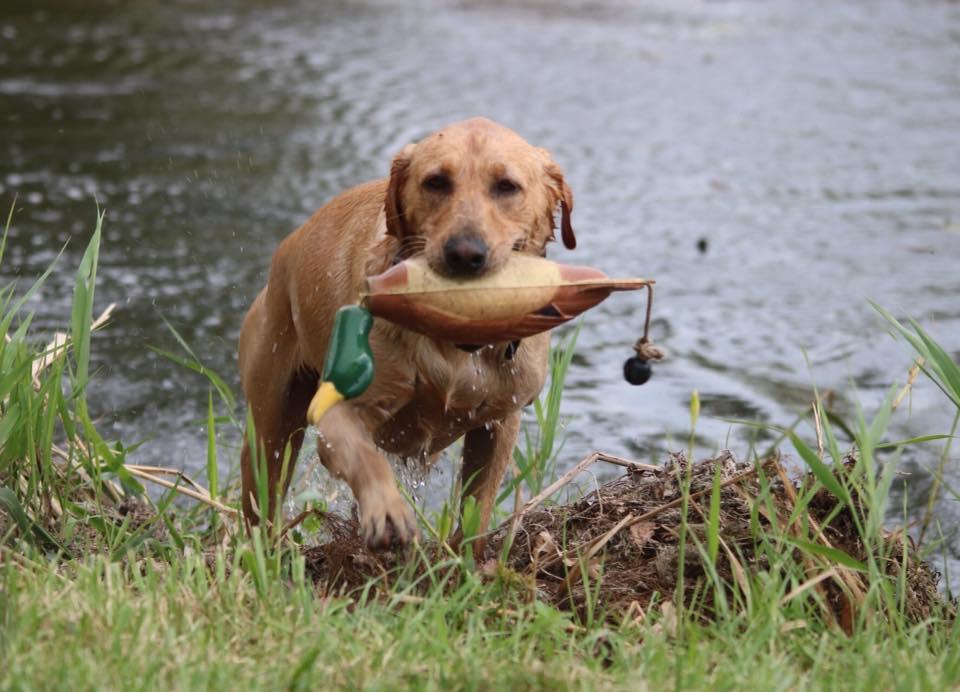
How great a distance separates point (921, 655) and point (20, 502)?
2291 mm

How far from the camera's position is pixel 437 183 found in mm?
3723

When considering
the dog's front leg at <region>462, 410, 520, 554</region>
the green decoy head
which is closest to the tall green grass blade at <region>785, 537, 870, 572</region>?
the dog's front leg at <region>462, 410, 520, 554</region>

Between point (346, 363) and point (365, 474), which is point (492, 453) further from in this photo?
point (346, 363)

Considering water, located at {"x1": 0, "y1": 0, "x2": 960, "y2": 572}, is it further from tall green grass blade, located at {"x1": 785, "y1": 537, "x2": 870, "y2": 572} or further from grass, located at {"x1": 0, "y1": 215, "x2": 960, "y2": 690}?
tall green grass blade, located at {"x1": 785, "y1": 537, "x2": 870, "y2": 572}

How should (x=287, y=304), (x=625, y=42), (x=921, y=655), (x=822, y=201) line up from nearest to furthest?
(x=921, y=655) → (x=287, y=304) → (x=822, y=201) → (x=625, y=42)

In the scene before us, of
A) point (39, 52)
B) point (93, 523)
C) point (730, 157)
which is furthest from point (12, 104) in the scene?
point (93, 523)

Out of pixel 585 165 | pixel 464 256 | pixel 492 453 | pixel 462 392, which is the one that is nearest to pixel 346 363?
pixel 464 256

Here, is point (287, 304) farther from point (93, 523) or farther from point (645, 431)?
point (645, 431)

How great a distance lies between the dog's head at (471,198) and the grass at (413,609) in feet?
2.15

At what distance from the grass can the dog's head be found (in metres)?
0.66

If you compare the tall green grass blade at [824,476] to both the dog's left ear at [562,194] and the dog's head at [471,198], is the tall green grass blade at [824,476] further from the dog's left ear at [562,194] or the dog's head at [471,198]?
the dog's left ear at [562,194]

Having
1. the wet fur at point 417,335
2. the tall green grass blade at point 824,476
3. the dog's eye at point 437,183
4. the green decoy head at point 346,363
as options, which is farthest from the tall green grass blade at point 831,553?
the dog's eye at point 437,183

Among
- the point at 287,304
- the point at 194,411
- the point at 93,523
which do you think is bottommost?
the point at 194,411

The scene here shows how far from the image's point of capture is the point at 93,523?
155 inches
